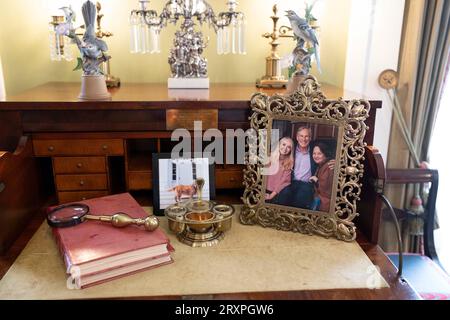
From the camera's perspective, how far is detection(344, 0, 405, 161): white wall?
1.29m

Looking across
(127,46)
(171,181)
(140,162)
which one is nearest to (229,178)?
(171,181)

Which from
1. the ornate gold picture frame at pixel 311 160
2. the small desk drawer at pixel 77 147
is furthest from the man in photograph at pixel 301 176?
the small desk drawer at pixel 77 147

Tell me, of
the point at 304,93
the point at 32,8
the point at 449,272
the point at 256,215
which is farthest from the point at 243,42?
the point at 449,272

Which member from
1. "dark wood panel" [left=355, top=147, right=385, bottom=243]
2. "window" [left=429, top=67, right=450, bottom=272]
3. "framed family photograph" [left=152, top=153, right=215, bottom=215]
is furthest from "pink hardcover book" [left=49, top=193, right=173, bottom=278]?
"window" [left=429, top=67, right=450, bottom=272]

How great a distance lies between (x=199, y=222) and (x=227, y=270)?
0.13 metres

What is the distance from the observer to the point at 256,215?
0.94 m

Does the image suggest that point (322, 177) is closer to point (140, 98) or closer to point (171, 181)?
point (171, 181)

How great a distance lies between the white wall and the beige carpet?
0.68m

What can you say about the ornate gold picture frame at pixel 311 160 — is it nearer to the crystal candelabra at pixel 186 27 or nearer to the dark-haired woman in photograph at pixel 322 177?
the dark-haired woman in photograph at pixel 322 177

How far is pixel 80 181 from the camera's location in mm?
992

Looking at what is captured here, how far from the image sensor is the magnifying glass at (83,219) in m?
0.81

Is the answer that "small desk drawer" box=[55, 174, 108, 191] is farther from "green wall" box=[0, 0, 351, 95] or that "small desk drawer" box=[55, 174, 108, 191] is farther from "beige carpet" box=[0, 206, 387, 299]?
"green wall" box=[0, 0, 351, 95]

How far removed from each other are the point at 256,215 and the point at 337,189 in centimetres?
21

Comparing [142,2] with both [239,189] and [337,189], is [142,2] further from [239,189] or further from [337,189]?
[337,189]
